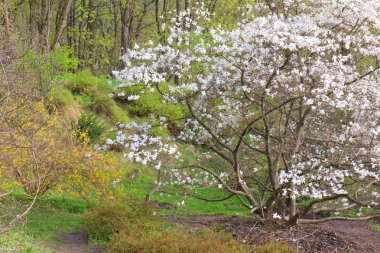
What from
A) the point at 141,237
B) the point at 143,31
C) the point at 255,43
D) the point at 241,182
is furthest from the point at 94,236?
the point at 143,31

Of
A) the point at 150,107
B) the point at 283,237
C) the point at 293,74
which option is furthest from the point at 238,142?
the point at 150,107

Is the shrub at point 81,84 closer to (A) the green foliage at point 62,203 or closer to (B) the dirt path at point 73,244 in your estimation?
(A) the green foliage at point 62,203

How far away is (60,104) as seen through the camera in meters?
14.3

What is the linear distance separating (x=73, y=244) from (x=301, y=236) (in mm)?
4140

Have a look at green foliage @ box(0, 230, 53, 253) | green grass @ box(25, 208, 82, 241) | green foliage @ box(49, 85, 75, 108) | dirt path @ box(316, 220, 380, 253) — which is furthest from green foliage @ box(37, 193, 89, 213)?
dirt path @ box(316, 220, 380, 253)

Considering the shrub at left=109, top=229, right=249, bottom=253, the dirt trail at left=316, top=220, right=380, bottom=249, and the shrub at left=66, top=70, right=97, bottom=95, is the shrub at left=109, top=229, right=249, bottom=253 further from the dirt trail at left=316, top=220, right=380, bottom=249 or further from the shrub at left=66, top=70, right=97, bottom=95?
the shrub at left=66, top=70, right=97, bottom=95

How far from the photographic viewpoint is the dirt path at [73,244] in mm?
7453

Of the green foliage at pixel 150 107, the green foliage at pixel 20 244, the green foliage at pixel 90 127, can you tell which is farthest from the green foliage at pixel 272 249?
the green foliage at pixel 150 107

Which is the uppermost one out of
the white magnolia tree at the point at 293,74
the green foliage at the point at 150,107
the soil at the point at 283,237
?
the green foliage at the point at 150,107

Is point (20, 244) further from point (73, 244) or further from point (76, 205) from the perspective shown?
point (76, 205)

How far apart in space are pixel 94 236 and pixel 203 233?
1.87m

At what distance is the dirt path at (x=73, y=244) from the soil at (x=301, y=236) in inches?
85.8

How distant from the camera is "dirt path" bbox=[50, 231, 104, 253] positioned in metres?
7.45

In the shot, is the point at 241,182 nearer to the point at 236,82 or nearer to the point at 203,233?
the point at 203,233
